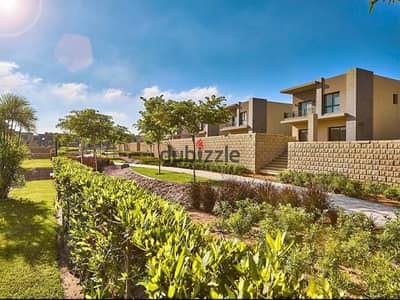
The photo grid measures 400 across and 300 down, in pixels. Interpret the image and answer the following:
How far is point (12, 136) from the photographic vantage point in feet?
27.6

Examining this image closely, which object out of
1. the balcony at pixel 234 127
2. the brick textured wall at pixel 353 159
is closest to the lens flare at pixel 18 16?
the brick textured wall at pixel 353 159

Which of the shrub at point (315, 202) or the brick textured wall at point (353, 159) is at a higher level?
the brick textured wall at point (353, 159)

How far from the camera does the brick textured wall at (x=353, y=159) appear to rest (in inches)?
363

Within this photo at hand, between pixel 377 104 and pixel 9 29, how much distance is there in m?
24.7

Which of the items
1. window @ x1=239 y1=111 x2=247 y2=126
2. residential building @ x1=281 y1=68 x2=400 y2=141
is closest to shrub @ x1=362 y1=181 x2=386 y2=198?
residential building @ x1=281 y1=68 x2=400 y2=141

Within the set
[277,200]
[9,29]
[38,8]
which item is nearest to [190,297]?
[277,200]

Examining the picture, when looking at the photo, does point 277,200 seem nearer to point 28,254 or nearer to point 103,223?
point 103,223

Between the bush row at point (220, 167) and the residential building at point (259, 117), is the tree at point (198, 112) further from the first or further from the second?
the residential building at point (259, 117)

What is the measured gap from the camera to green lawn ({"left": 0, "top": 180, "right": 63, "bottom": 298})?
8.99ft

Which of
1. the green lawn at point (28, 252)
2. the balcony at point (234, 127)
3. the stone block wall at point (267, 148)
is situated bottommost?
the green lawn at point (28, 252)

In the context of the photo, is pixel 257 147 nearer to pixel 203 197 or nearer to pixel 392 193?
pixel 392 193

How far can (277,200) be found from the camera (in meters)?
6.07

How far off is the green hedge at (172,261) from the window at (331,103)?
878 inches

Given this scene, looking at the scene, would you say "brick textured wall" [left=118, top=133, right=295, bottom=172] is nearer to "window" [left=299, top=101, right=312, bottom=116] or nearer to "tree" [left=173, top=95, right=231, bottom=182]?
"tree" [left=173, top=95, right=231, bottom=182]
